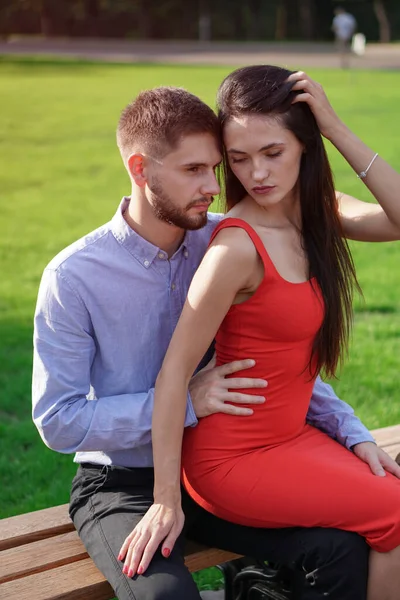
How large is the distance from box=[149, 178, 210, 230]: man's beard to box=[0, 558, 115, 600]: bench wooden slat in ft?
3.28

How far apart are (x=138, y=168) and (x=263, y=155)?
0.36 metres

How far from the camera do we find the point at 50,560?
2.66m

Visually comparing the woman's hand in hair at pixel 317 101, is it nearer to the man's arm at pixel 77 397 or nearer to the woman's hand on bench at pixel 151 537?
the man's arm at pixel 77 397

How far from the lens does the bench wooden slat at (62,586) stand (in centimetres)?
248

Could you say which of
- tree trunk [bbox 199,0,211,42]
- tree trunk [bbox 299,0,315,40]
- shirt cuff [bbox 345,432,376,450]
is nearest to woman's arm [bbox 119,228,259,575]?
shirt cuff [bbox 345,432,376,450]

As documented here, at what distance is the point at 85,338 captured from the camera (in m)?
2.67

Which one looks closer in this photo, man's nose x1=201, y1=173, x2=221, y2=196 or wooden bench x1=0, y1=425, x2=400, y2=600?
wooden bench x1=0, y1=425, x2=400, y2=600

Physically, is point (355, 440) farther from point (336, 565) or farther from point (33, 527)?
point (33, 527)

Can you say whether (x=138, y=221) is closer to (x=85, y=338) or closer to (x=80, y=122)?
(x=85, y=338)

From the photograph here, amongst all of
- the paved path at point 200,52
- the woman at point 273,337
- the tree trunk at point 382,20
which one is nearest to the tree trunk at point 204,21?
the paved path at point 200,52

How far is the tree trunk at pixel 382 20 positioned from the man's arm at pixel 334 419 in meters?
46.5

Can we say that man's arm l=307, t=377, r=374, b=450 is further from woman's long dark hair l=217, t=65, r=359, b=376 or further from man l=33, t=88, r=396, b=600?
woman's long dark hair l=217, t=65, r=359, b=376

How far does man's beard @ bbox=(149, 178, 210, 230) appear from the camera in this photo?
2.69 meters

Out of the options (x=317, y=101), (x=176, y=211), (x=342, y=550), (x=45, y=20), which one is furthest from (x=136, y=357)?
(x=45, y=20)
